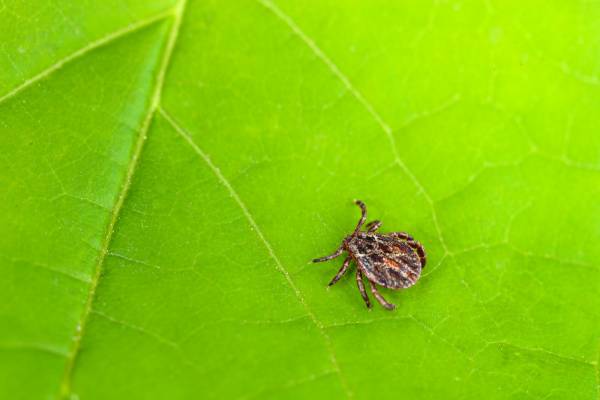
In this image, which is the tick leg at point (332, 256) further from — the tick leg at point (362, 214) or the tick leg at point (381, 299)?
the tick leg at point (381, 299)

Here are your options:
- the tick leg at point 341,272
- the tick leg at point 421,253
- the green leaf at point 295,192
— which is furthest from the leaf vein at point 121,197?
the tick leg at point 421,253

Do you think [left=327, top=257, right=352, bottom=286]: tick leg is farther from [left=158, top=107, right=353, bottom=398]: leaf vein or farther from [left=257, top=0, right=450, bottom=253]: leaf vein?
[left=257, top=0, right=450, bottom=253]: leaf vein

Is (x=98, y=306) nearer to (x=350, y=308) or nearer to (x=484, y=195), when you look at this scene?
(x=350, y=308)

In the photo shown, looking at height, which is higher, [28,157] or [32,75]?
[32,75]

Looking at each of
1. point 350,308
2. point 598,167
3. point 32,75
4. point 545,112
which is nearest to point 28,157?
point 32,75

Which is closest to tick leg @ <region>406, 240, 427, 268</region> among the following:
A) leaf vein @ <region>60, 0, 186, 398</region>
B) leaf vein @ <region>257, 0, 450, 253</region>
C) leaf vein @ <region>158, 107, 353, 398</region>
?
leaf vein @ <region>257, 0, 450, 253</region>

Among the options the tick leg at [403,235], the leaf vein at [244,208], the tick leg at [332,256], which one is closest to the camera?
the leaf vein at [244,208]

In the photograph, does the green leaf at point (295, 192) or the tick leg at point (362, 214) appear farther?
the tick leg at point (362, 214)
